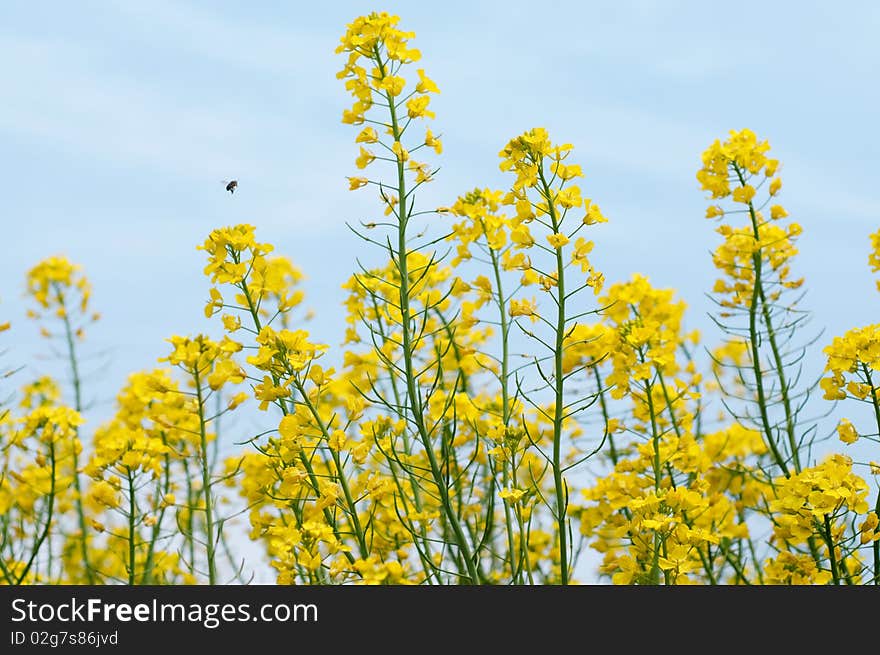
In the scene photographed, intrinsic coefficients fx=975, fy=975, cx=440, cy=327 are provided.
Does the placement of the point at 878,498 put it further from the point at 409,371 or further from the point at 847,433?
the point at 409,371

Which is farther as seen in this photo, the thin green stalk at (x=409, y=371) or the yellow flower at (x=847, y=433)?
the yellow flower at (x=847, y=433)

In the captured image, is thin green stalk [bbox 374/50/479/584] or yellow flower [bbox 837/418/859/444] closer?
thin green stalk [bbox 374/50/479/584]

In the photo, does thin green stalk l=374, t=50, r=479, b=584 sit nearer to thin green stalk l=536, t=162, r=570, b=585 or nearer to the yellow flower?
thin green stalk l=536, t=162, r=570, b=585

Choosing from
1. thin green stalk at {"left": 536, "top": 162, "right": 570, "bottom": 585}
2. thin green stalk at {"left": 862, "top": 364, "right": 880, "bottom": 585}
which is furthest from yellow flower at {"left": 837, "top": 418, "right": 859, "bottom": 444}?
thin green stalk at {"left": 536, "top": 162, "right": 570, "bottom": 585}

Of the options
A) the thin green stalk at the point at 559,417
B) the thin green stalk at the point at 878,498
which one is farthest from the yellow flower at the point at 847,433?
the thin green stalk at the point at 559,417

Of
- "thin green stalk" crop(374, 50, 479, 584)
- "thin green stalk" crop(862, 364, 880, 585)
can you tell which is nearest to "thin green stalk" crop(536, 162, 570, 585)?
"thin green stalk" crop(374, 50, 479, 584)

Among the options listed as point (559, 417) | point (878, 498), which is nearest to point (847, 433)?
point (878, 498)

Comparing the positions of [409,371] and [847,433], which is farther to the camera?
[847,433]

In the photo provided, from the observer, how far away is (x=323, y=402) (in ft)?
18.0

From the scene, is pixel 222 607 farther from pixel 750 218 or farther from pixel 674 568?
pixel 750 218

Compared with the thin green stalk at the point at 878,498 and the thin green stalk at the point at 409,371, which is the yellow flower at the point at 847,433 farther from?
the thin green stalk at the point at 409,371

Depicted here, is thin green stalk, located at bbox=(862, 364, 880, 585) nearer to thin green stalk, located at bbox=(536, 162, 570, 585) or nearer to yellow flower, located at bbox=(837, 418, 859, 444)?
yellow flower, located at bbox=(837, 418, 859, 444)

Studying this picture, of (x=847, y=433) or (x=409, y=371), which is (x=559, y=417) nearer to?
(x=409, y=371)

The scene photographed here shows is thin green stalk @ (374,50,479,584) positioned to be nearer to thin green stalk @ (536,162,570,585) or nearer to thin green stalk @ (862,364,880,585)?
thin green stalk @ (536,162,570,585)
